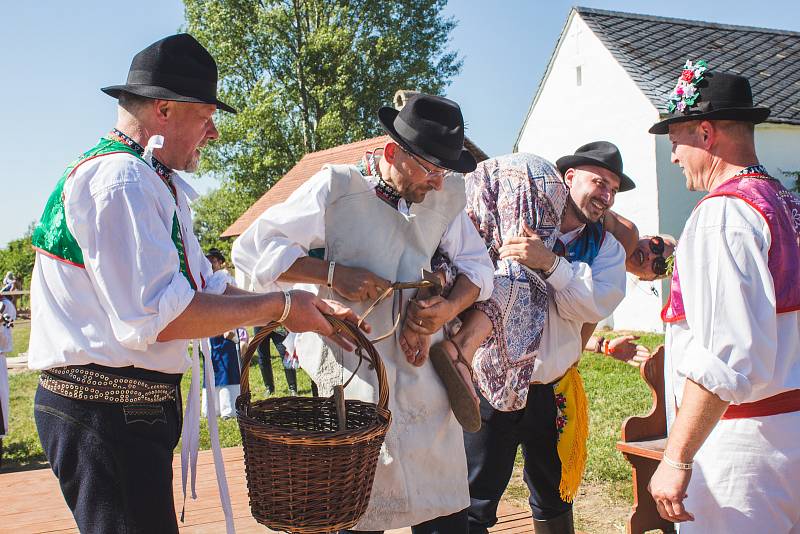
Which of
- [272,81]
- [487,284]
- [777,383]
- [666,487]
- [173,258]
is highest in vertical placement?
[272,81]

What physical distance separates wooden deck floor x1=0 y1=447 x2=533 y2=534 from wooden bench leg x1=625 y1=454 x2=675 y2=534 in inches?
22.1

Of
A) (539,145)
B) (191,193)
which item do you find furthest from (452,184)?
(539,145)

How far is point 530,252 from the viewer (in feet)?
10.5

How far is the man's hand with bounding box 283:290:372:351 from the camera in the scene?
2.19 metres

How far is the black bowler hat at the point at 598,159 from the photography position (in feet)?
11.6

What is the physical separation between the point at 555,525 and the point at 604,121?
13830 millimetres

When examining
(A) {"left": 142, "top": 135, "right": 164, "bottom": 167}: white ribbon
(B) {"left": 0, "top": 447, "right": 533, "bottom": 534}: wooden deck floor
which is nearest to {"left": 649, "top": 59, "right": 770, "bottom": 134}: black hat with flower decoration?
(A) {"left": 142, "top": 135, "right": 164, "bottom": 167}: white ribbon

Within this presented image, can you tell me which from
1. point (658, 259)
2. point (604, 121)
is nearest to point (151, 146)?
point (658, 259)

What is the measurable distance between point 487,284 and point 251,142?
927 inches

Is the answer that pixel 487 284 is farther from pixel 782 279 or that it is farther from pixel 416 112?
pixel 782 279

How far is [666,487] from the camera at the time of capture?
7.64 ft

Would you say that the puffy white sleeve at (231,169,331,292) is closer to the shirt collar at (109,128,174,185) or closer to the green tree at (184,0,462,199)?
the shirt collar at (109,128,174,185)

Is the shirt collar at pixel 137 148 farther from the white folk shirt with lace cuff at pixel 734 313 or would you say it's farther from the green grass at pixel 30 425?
the green grass at pixel 30 425

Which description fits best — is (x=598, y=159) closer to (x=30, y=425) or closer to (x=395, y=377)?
(x=395, y=377)
